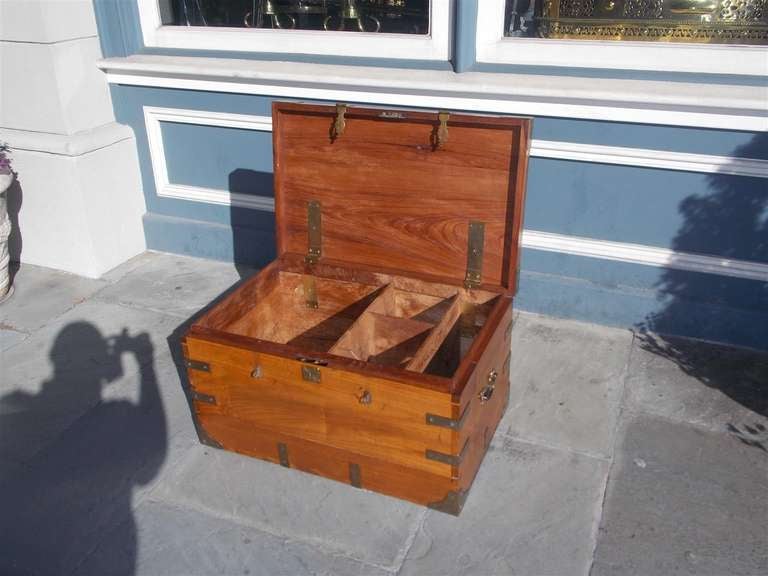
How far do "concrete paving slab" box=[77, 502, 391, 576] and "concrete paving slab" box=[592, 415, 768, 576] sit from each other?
2.60ft

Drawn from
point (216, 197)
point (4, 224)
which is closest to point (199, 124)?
point (216, 197)

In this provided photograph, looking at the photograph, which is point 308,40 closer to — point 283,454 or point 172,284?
point 172,284

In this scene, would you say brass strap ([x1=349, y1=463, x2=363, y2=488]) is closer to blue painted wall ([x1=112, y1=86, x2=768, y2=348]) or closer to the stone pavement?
the stone pavement

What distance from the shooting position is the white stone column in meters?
3.56

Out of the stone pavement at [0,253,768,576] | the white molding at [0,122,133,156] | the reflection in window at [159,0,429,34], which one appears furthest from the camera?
the white molding at [0,122,133,156]

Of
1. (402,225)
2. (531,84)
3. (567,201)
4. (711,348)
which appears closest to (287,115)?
(402,225)

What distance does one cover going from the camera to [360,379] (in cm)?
207

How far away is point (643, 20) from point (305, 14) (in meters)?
1.67

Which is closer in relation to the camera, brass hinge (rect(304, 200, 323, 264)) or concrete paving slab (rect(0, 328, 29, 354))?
brass hinge (rect(304, 200, 323, 264))

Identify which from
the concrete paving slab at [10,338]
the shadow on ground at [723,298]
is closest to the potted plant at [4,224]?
the concrete paving slab at [10,338]

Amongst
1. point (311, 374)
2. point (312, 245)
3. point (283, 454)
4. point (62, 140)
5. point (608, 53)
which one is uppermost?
point (608, 53)

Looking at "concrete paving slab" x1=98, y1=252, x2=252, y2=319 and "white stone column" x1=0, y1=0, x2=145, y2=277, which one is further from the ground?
"white stone column" x1=0, y1=0, x2=145, y2=277

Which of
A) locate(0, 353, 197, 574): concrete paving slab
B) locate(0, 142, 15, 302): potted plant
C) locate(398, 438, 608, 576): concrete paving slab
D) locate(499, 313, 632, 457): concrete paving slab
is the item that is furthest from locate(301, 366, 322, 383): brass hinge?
locate(0, 142, 15, 302): potted plant

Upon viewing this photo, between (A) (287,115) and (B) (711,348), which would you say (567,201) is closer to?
(B) (711,348)
